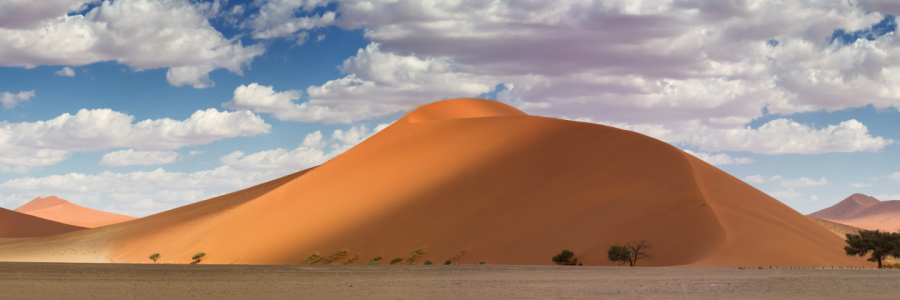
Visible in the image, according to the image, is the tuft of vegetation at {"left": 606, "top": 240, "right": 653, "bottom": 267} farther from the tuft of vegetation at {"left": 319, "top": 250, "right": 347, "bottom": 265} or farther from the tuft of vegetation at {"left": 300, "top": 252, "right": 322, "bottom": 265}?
the tuft of vegetation at {"left": 300, "top": 252, "right": 322, "bottom": 265}

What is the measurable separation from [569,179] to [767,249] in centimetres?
1412

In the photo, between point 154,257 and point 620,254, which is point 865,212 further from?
point 154,257

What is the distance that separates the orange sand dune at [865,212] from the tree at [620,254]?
129950 millimetres

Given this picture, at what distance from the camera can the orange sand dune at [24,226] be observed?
108 metres

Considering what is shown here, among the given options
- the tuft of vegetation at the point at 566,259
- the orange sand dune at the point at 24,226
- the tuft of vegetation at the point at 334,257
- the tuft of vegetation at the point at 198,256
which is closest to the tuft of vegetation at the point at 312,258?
the tuft of vegetation at the point at 334,257

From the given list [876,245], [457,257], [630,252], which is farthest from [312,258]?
[876,245]

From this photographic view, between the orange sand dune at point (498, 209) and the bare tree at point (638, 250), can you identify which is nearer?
the bare tree at point (638, 250)

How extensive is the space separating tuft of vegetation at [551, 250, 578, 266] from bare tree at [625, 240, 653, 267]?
105 inches

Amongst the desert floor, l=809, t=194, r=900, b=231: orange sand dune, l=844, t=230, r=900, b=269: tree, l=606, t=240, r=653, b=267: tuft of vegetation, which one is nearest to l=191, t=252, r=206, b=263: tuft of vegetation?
the desert floor

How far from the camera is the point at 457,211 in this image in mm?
47375

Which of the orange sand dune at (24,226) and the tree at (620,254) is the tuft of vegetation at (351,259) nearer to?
the tree at (620,254)

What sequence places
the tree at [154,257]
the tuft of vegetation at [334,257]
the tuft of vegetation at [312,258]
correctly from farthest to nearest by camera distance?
the tree at [154,257]
the tuft of vegetation at [312,258]
the tuft of vegetation at [334,257]

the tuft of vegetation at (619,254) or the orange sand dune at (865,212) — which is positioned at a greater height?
the orange sand dune at (865,212)

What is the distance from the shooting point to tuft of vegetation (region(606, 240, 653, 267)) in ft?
113
